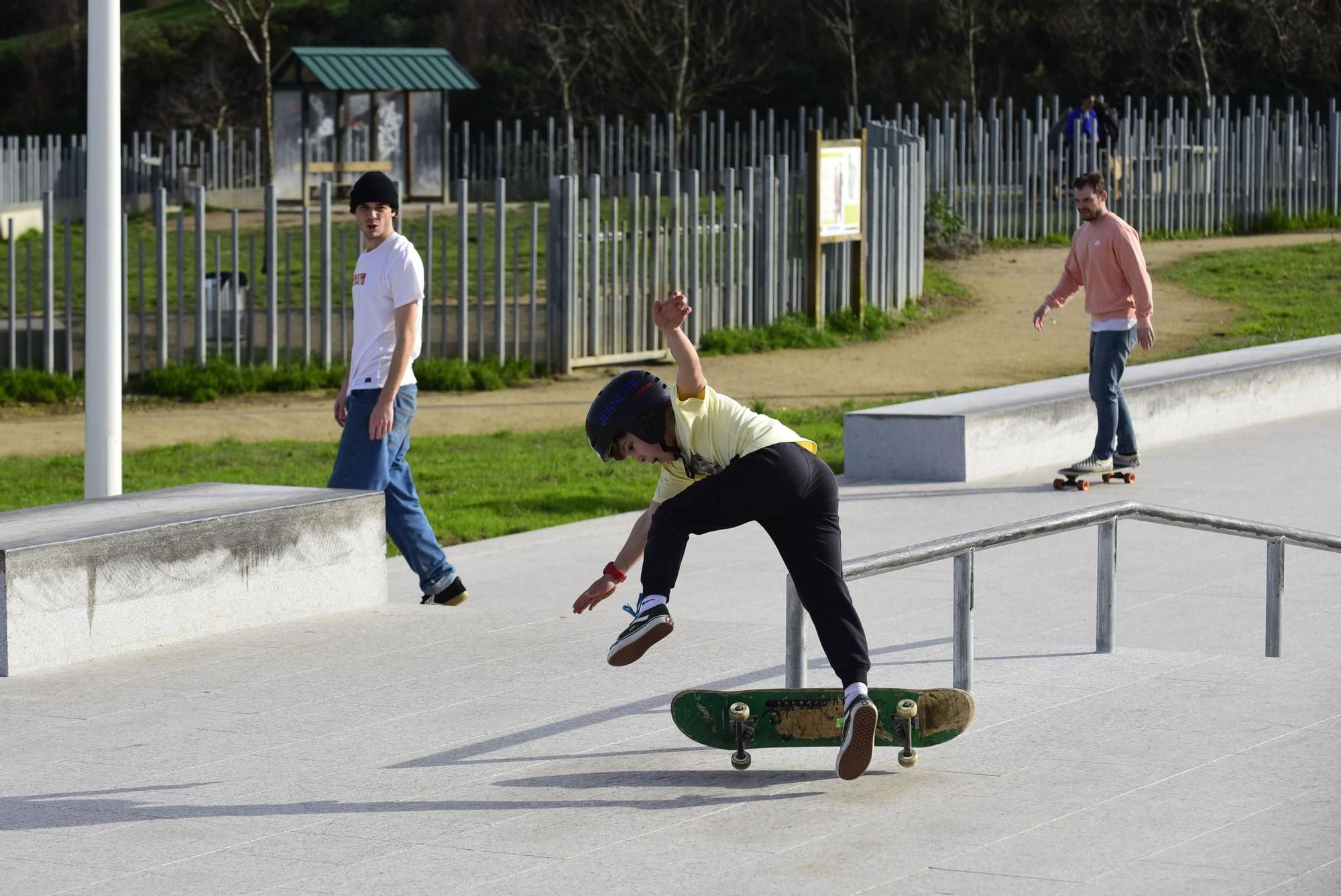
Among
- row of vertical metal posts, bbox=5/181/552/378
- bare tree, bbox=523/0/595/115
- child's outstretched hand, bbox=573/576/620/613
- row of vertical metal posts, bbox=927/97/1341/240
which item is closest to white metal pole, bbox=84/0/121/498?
child's outstretched hand, bbox=573/576/620/613

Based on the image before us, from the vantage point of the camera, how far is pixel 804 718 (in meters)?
5.10

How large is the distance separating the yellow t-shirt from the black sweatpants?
36mm

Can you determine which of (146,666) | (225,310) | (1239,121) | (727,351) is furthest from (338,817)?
(1239,121)

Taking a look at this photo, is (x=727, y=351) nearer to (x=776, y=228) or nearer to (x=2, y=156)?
(x=776, y=228)

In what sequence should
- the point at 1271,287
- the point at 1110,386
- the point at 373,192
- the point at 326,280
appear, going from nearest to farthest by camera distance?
the point at 373,192 → the point at 1110,386 → the point at 326,280 → the point at 1271,287

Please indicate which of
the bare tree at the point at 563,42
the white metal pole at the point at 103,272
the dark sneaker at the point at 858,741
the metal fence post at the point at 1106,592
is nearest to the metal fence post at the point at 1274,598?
the metal fence post at the point at 1106,592

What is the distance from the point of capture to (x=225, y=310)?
1728 centimetres

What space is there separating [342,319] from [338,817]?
11.8m

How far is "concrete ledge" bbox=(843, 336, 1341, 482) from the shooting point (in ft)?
38.3

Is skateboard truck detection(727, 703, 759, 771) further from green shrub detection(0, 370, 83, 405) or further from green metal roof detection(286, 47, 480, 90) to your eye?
green metal roof detection(286, 47, 480, 90)

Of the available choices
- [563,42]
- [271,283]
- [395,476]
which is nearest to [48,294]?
[271,283]

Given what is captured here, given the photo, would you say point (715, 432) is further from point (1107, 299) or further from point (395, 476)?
point (1107, 299)

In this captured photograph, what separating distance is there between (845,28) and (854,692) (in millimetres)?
39287

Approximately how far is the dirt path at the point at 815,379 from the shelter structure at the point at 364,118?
14.8 meters
